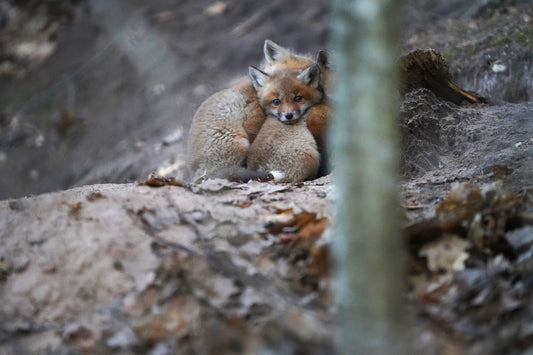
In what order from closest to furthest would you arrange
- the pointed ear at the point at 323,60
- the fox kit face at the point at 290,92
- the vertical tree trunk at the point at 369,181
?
the vertical tree trunk at the point at 369,181
the fox kit face at the point at 290,92
the pointed ear at the point at 323,60

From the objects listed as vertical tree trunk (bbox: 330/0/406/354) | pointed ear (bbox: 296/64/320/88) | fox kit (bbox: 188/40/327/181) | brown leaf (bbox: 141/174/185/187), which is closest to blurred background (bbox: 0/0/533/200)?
fox kit (bbox: 188/40/327/181)

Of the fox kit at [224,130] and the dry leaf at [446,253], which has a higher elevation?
the fox kit at [224,130]

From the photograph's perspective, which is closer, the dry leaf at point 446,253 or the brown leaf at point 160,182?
the dry leaf at point 446,253

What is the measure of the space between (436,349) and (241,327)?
3.28ft

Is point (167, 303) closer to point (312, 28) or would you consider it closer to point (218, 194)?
point (218, 194)

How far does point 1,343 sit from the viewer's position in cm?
344

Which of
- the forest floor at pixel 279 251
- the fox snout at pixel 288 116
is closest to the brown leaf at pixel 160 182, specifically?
the forest floor at pixel 279 251

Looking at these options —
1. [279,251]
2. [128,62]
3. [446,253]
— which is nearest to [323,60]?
[279,251]

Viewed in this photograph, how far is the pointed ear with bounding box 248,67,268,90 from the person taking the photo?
714cm

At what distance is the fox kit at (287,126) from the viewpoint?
21.1ft

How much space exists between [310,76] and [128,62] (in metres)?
7.61

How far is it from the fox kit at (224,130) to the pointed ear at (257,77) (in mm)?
92

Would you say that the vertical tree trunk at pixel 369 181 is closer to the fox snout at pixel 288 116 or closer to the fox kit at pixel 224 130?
the fox kit at pixel 224 130

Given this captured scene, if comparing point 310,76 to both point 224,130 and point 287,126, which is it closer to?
point 287,126
